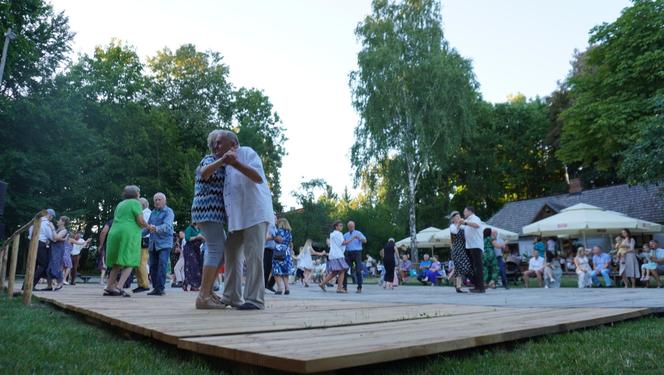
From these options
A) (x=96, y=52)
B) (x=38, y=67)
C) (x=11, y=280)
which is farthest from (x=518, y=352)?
(x=96, y=52)

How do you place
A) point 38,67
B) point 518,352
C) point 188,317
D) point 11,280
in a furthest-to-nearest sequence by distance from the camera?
point 38,67 < point 11,280 < point 188,317 < point 518,352

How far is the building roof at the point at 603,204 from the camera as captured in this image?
2900 cm

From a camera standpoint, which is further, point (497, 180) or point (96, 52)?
point (497, 180)

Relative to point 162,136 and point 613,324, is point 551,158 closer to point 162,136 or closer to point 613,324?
point 162,136

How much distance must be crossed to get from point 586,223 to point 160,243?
1302cm

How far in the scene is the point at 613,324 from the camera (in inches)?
182

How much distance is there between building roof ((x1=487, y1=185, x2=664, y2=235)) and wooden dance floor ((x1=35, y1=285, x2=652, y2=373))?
84.8 feet

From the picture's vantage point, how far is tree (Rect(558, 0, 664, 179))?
70.7 ft

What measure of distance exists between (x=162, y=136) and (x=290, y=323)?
30683mm

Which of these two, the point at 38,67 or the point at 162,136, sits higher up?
the point at 38,67

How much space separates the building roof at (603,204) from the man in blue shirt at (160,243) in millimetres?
24949

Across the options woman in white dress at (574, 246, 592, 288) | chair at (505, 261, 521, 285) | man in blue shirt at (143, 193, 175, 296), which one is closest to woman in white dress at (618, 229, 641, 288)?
woman in white dress at (574, 246, 592, 288)

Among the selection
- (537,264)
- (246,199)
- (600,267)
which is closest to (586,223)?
(600,267)

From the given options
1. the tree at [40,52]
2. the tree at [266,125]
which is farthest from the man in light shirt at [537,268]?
the tree at [266,125]
